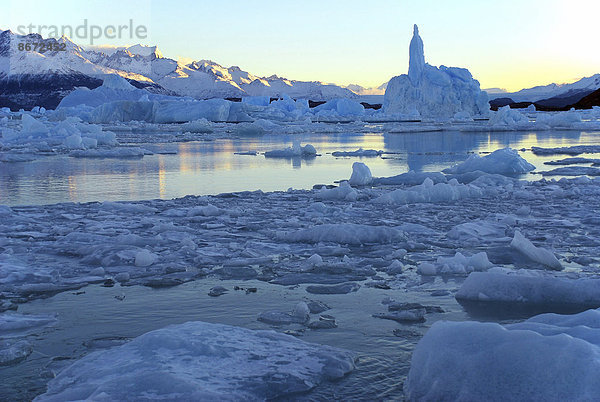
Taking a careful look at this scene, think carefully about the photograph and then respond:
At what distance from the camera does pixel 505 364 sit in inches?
91.8

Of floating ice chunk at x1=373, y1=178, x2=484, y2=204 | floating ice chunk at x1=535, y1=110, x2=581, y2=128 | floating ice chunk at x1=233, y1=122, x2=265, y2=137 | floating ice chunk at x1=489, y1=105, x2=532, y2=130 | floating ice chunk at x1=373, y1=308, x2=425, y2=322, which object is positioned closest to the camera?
floating ice chunk at x1=373, y1=308, x2=425, y2=322

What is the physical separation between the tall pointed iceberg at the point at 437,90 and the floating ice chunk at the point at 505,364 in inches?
1779

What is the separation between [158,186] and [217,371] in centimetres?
822

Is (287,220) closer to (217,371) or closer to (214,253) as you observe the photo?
(214,253)

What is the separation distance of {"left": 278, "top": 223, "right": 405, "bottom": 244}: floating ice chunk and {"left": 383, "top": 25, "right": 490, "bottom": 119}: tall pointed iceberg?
139 feet

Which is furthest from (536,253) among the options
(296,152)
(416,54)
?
(416,54)

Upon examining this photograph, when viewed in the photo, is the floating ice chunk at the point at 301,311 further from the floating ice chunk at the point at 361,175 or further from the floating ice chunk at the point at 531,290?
the floating ice chunk at the point at 361,175

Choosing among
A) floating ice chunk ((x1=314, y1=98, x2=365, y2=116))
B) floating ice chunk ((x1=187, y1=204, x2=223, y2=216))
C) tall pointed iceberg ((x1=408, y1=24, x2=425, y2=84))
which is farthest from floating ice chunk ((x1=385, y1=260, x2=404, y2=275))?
floating ice chunk ((x1=314, y1=98, x2=365, y2=116))

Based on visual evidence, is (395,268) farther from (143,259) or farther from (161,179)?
(161,179)

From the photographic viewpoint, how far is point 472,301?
149 inches

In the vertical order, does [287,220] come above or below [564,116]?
below

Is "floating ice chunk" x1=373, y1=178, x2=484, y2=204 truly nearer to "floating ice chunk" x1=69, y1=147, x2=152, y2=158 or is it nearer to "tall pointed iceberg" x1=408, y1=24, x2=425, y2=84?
"floating ice chunk" x1=69, y1=147, x2=152, y2=158

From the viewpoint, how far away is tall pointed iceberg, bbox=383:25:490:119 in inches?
1826

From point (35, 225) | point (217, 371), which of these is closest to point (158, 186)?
point (35, 225)
